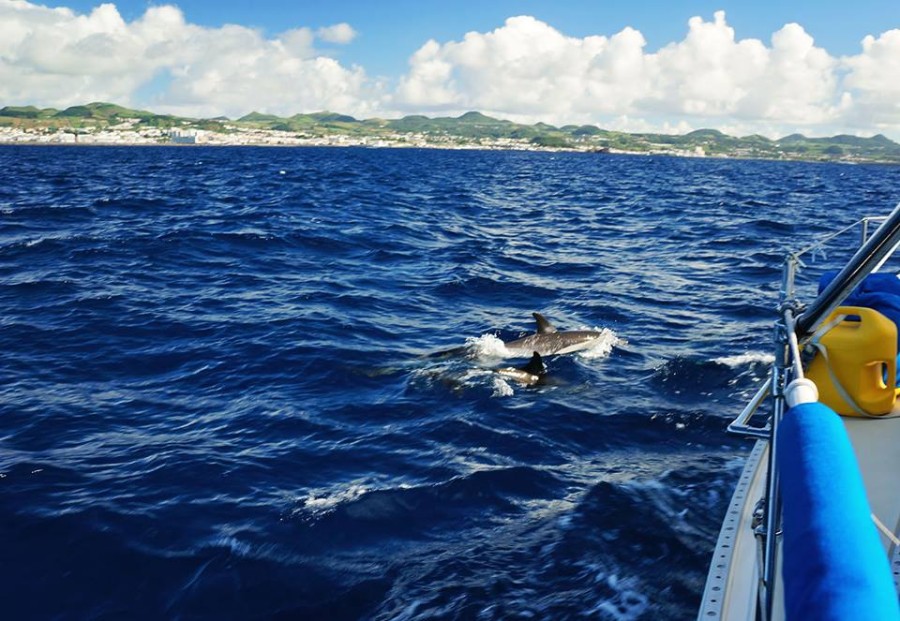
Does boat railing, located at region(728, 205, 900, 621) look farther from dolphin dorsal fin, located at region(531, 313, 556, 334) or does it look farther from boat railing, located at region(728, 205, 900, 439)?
dolphin dorsal fin, located at region(531, 313, 556, 334)

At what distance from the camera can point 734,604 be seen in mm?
4430

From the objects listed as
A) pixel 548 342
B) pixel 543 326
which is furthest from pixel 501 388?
pixel 543 326

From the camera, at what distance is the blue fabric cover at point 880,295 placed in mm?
7758

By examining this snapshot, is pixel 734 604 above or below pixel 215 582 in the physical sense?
above

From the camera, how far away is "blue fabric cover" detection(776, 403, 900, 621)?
70.1 inches

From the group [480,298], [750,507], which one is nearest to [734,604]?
[750,507]

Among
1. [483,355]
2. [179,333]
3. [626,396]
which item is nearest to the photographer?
[626,396]

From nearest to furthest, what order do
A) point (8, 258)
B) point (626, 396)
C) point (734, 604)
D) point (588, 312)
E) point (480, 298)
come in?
point (734, 604), point (626, 396), point (588, 312), point (480, 298), point (8, 258)

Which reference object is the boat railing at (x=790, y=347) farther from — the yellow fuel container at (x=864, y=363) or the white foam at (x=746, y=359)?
the white foam at (x=746, y=359)

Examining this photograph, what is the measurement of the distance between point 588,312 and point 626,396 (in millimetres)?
6290

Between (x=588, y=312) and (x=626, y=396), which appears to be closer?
(x=626, y=396)

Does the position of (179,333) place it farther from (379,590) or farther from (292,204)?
(292,204)

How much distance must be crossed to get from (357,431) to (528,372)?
392cm

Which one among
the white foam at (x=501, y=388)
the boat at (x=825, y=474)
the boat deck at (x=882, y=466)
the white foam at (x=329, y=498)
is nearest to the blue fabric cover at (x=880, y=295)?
the boat at (x=825, y=474)
